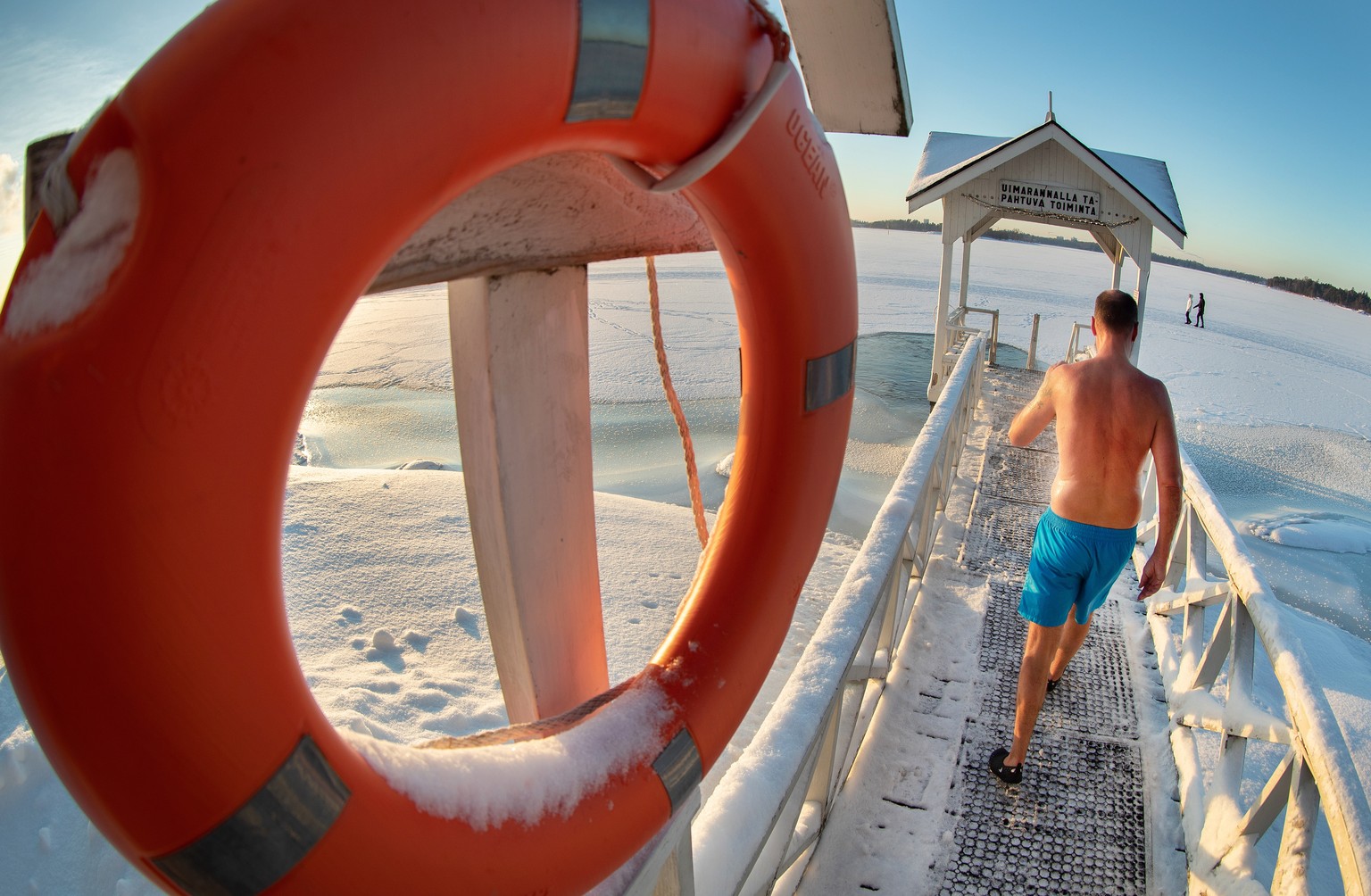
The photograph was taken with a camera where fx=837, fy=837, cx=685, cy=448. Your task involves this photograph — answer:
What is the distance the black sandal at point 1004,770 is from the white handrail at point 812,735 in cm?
39

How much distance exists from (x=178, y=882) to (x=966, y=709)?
8.35 ft

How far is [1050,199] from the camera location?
26.0ft

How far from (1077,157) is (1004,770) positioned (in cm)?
684

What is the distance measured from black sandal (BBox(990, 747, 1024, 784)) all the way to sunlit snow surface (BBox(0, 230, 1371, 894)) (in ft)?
2.91

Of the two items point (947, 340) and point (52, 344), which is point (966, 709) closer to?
point (52, 344)

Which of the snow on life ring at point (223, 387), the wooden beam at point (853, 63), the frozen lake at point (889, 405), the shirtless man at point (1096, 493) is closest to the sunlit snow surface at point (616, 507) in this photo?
the frozen lake at point (889, 405)

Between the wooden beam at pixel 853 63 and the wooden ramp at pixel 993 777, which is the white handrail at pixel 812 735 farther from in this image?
the wooden beam at pixel 853 63

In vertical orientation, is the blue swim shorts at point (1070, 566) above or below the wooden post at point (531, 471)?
below

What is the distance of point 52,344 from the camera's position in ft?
2.14

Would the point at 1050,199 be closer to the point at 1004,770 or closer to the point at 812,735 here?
the point at 1004,770

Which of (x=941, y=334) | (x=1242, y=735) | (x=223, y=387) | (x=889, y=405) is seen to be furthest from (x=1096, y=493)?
(x=889, y=405)

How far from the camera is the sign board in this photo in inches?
306

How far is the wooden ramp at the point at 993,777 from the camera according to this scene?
84.8 inches

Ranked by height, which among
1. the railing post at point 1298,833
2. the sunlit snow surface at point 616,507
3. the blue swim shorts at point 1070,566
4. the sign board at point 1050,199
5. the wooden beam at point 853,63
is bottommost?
the sunlit snow surface at point 616,507
